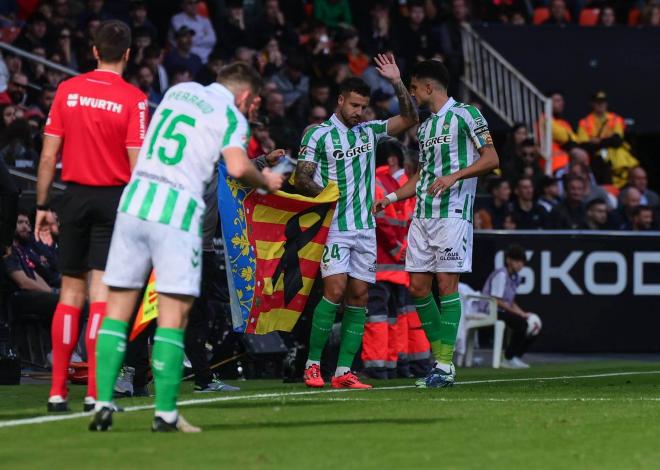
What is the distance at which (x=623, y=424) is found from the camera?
895 centimetres

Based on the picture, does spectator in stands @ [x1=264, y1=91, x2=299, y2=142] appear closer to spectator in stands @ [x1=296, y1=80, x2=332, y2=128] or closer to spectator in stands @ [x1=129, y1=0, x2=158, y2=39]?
spectator in stands @ [x1=296, y1=80, x2=332, y2=128]

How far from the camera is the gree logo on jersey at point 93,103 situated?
31.3 feet

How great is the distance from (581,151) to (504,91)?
196 cm

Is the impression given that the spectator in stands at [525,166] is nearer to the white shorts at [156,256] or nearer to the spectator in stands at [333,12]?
the spectator in stands at [333,12]

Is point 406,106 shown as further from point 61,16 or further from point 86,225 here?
point 61,16

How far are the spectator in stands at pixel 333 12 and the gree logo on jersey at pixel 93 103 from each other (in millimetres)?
14575

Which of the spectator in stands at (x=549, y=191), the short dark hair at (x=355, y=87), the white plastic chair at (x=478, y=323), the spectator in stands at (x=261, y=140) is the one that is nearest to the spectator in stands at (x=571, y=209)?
the spectator in stands at (x=549, y=191)

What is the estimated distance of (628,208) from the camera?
21.0 meters

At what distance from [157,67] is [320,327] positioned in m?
8.74

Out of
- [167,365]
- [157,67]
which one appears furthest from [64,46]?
[167,365]

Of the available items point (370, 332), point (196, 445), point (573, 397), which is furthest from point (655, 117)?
point (196, 445)

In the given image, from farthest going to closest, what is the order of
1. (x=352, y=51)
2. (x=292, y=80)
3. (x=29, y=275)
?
(x=352, y=51) < (x=292, y=80) < (x=29, y=275)

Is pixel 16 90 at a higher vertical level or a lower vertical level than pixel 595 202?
higher

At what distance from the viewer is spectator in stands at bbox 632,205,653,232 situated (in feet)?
66.6
